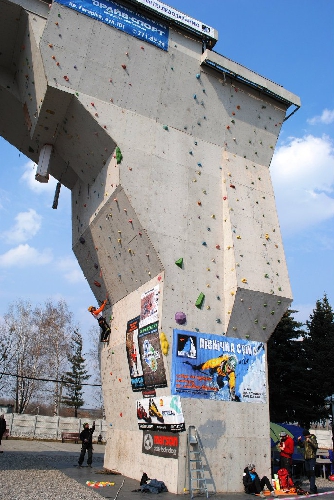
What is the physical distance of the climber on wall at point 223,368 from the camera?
10875mm

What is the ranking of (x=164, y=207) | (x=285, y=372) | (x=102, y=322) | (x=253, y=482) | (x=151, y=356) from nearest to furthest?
(x=253, y=482), (x=151, y=356), (x=164, y=207), (x=102, y=322), (x=285, y=372)

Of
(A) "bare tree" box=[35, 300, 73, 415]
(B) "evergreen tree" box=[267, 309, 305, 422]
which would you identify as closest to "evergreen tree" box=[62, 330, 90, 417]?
(A) "bare tree" box=[35, 300, 73, 415]

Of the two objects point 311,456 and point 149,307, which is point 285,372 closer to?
point 311,456

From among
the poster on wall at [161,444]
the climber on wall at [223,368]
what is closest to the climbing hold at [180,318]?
the climber on wall at [223,368]

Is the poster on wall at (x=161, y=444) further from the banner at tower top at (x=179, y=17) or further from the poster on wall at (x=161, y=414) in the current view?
the banner at tower top at (x=179, y=17)

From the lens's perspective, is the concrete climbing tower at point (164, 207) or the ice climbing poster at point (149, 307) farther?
the ice climbing poster at point (149, 307)

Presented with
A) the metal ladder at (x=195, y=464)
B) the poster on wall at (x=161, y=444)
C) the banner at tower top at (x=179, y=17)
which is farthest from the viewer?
the banner at tower top at (x=179, y=17)

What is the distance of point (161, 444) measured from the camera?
10.4 m

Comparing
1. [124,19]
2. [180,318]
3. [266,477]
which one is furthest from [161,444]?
[124,19]

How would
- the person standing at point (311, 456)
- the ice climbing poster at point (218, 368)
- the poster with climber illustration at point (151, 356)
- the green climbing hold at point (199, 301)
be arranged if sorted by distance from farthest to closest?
the green climbing hold at point (199, 301), the poster with climber illustration at point (151, 356), the ice climbing poster at point (218, 368), the person standing at point (311, 456)

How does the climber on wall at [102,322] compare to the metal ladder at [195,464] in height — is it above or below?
above

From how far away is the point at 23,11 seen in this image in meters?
11.5

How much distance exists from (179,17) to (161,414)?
458 inches

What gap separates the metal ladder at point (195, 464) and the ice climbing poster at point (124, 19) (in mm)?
10841
